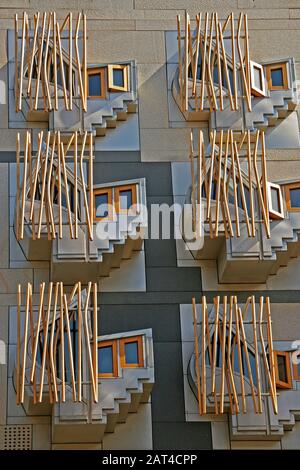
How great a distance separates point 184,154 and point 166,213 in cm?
117

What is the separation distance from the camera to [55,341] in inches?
781

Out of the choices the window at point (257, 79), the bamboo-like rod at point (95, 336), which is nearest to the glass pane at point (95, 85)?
the window at point (257, 79)

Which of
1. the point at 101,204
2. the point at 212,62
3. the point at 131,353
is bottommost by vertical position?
the point at 131,353

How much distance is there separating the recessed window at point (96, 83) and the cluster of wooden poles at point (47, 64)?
0.28 metres

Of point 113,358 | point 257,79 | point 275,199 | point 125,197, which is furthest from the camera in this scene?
point 257,79

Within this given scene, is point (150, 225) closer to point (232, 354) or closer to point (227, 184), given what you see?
point (227, 184)

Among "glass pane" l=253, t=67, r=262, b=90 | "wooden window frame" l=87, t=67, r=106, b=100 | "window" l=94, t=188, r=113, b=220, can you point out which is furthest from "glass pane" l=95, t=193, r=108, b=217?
"glass pane" l=253, t=67, r=262, b=90

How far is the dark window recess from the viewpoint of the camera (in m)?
22.5

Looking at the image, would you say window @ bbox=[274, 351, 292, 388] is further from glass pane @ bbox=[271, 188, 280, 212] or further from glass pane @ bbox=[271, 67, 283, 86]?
glass pane @ bbox=[271, 67, 283, 86]

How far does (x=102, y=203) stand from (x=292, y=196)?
3.01m

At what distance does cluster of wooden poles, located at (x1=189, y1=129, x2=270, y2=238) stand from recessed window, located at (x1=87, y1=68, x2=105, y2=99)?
1.81 m

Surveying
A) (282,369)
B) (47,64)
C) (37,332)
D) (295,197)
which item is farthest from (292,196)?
(37,332)

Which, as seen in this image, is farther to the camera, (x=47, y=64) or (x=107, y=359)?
(x=47, y=64)

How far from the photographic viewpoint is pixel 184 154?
2236cm
